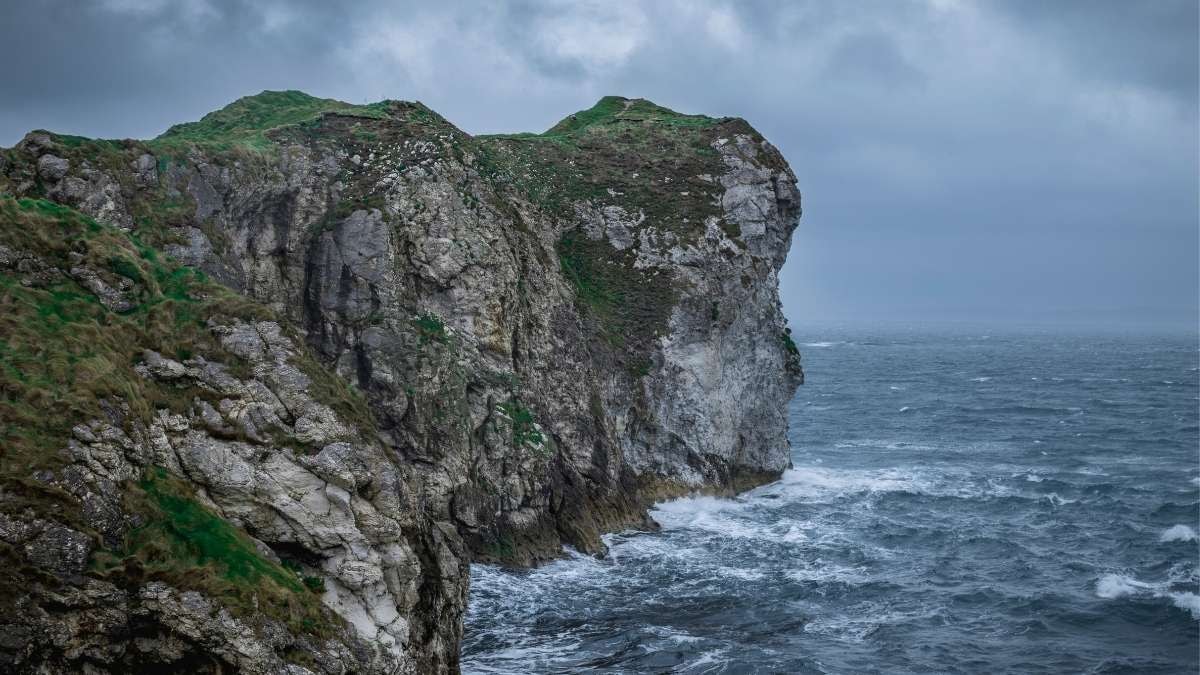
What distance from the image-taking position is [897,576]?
38656 millimetres

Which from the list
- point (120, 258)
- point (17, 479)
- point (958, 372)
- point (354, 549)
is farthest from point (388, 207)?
point (958, 372)

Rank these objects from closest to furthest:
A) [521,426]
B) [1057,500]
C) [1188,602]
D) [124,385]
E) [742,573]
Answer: [124,385], [1188,602], [742,573], [521,426], [1057,500]

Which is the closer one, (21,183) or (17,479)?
(17,479)

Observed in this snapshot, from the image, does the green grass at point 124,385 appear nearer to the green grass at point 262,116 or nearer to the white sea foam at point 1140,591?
the green grass at point 262,116

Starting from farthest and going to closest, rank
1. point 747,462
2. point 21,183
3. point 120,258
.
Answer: point 747,462, point 21,183, point 120,258

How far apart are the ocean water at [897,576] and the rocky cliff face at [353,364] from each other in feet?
12.2

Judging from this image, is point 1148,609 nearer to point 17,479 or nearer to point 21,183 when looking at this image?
point 17,479

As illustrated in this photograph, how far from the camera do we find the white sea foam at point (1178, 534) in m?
43.4

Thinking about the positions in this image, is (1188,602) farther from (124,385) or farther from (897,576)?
(124,385)

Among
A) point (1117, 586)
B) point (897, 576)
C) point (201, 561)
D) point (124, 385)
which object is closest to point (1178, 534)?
point (1117, 586)

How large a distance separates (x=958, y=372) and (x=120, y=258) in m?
128

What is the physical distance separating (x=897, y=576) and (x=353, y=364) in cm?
2331

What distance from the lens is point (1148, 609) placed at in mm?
34906

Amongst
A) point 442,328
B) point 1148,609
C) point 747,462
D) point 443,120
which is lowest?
point 1148,609
